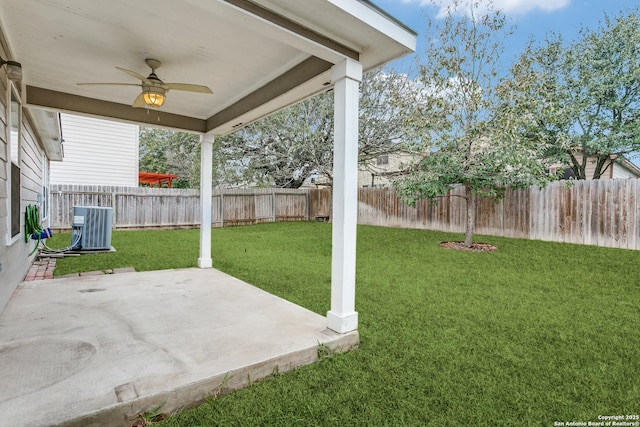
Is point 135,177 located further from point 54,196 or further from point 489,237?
point 489,237

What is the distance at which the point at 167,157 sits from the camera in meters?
21.0

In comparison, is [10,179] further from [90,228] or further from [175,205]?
[175,205]

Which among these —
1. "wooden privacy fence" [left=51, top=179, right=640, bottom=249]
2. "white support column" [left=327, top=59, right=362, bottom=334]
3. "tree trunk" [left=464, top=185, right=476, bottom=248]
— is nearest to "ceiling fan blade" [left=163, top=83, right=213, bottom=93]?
"white support column" [left=327, top=59, right=362, bottom=334]

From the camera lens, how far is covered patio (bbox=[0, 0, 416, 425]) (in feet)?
5.98

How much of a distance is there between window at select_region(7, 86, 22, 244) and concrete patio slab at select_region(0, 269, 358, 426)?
68 centimetres

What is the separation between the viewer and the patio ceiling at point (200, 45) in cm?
210

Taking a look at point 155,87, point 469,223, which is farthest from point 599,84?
point 155,87

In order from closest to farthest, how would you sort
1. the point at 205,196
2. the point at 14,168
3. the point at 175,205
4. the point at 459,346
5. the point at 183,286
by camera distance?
the point at 459,346 < the point at 14,168 < the point at 183,286 < the point at 205,196 < the point at 175,205

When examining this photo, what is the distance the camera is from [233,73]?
→ 10.8 feet

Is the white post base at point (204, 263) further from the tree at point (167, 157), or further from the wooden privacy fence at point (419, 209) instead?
the tree at point (167, 157)

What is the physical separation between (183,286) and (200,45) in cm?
247

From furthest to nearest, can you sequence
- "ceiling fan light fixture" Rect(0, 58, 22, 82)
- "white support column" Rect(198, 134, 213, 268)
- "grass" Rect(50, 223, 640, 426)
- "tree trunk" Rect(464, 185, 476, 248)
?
"tree trunk" Rect(464, 185, 476, 248) < "white support column" Rect(198, 134, 213, 268) < "ceiling fan light fixture" Rect(0, 58, 22, 82) < "grass" Rect(50, 223, 640, 426)

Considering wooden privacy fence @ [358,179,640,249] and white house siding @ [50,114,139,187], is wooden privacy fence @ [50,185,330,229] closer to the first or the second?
white house siding @ [50,114,139,187]

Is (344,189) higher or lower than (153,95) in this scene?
lower
